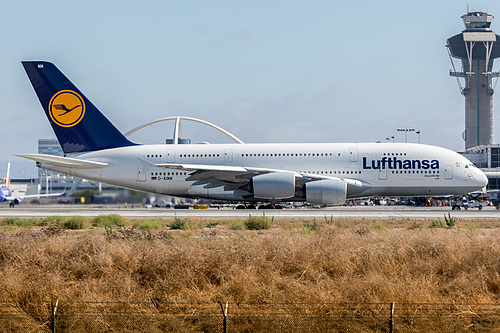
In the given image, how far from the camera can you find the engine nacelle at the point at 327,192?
1489 inches

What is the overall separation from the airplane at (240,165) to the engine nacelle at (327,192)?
65 millimetres

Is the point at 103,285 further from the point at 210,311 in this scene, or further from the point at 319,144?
the point at 319,144

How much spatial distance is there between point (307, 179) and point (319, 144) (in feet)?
12.1

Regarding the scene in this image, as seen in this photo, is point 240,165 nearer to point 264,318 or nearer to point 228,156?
point 228,156

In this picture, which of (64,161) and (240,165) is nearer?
(64,161)

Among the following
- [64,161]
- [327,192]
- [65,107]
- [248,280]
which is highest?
[65,107]

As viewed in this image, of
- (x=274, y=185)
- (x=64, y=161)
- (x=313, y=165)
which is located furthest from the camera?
(x=313, y=165)

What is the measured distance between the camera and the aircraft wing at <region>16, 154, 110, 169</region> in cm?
3816

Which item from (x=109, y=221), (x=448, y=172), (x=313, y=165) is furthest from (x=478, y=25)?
(x=109, y=221)

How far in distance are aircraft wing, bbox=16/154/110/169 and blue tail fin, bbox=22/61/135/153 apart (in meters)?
1.35

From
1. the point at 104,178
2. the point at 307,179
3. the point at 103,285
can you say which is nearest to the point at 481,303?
the point at 103,285

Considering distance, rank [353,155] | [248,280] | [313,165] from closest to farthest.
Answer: [248,280]
[353,155]
[313,165]

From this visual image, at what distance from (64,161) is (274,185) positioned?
47.1ft

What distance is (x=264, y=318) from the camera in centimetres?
1376
